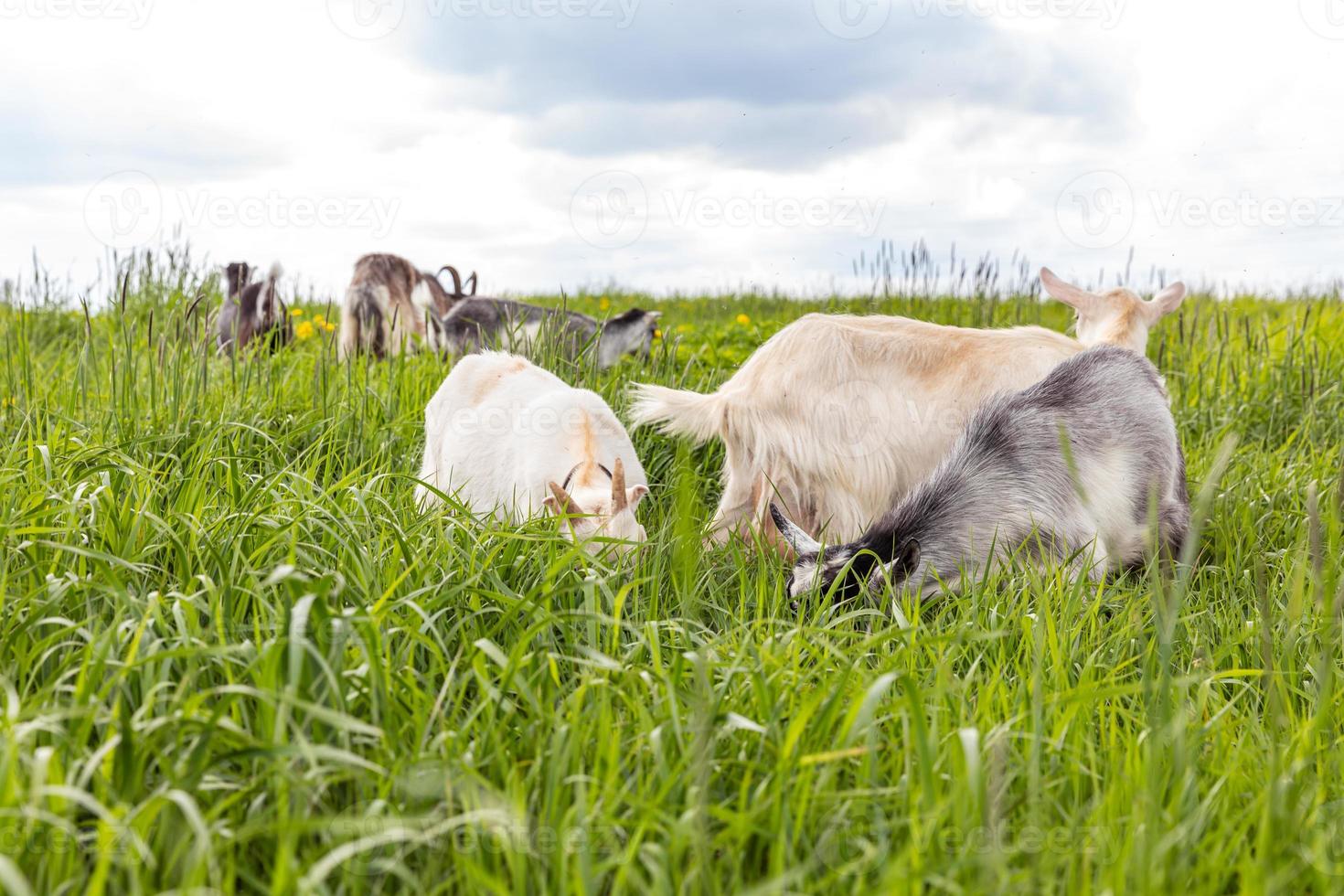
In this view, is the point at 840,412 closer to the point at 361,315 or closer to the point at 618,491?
the point at 618,491

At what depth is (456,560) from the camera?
2.71 metres

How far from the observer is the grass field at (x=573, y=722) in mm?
1519

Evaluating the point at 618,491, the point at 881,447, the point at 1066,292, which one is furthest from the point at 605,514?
the point at 1066,292

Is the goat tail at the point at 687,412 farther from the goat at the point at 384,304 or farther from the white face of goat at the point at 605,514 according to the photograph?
the goat at the point at 384,304

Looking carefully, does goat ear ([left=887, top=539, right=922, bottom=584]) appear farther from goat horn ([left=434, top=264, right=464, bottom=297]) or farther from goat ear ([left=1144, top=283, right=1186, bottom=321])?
goat horn ([left=434, top=264, right=464, bottom=297])

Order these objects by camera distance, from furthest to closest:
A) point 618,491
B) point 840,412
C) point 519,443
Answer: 1. point 840,412
2. point 519,443
3. point 618,491

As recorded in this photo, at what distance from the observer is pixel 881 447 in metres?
4.03

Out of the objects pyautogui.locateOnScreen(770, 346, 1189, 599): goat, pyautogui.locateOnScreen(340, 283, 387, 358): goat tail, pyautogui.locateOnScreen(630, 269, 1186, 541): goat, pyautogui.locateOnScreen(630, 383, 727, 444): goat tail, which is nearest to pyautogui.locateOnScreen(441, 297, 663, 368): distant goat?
pyautogui.locateOnScreen(340, 283, 387, 358): goat tail

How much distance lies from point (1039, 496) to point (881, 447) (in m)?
0.79

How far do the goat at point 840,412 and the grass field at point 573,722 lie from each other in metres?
0.86

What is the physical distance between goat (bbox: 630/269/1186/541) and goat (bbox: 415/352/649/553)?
438mm

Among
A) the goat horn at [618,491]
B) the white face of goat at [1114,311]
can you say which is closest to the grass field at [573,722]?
the goat horn at [618,491]

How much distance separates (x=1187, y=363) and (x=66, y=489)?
266 inches

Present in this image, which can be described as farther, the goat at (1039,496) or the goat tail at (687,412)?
the goat tail at (687,412)
